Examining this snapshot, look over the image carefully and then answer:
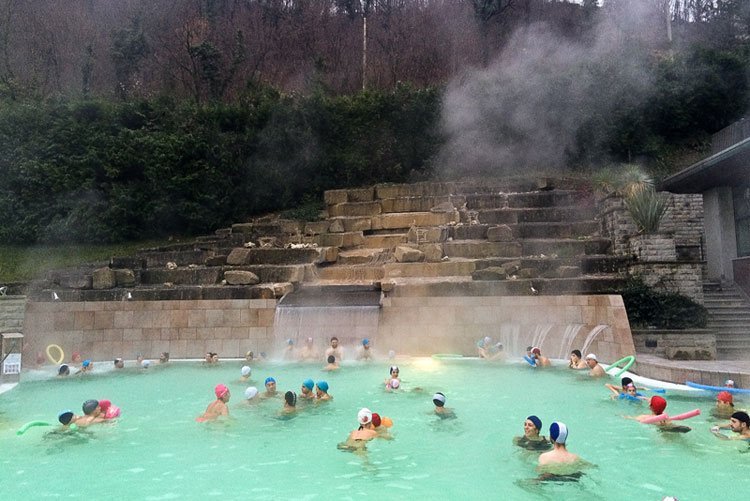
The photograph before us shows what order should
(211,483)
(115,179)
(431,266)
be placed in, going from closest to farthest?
(211,483) < (431,266) < (115,179)

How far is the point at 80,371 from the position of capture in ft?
34.4

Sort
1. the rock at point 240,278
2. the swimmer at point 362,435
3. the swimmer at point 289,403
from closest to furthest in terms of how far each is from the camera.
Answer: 1. the swimmer at point 362,435
2. the swimmer at point 289,403
3. the rock at point 240,278

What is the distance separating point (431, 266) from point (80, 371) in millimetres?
7499

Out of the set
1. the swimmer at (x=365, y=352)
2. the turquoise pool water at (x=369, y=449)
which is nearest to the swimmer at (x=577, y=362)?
the turquoise pool water at (x=369, y=449)

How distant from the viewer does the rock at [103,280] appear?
12.7 meters

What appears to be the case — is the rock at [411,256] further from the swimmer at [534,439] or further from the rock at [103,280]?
the swimmer at [534,439]

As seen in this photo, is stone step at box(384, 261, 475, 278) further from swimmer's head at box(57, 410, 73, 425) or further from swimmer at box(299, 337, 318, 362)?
swimmer's head at box(57, 410, 73, 425)

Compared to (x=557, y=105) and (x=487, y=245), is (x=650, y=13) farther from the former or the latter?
(x=487, y=245)

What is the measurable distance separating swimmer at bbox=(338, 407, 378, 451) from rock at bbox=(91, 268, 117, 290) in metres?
8.92

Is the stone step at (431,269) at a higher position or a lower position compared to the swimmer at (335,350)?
higher

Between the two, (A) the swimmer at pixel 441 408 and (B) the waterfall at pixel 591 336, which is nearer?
(A) the swimmer at pixel 441 408

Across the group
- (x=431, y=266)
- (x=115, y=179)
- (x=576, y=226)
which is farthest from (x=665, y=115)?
(x=115, y=179)

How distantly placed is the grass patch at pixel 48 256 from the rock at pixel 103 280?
8.22ft

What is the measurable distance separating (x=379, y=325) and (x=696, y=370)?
18.5ft
